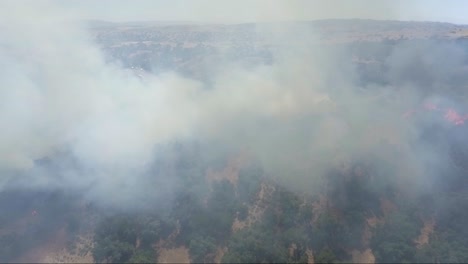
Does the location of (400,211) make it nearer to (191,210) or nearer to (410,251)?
(410,251)

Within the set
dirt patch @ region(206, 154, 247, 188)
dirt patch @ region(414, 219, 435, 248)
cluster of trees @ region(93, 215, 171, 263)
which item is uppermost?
dirt patch @ region(206, 154, 247, 188)

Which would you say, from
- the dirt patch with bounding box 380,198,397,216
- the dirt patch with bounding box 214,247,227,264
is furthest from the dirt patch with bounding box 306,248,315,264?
the dirt patch with bounding box 380,198,397,216

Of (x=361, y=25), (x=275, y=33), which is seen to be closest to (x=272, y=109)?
(x=275, y=33)

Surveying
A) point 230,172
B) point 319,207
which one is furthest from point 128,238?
point 319,207

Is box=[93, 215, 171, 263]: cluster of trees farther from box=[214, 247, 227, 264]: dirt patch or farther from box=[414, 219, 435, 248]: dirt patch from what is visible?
box=[414, 219, 435, 248]: dirt patch

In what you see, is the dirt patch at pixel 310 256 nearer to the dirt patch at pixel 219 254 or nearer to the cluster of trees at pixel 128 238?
the dirt patch at pixel 219 254

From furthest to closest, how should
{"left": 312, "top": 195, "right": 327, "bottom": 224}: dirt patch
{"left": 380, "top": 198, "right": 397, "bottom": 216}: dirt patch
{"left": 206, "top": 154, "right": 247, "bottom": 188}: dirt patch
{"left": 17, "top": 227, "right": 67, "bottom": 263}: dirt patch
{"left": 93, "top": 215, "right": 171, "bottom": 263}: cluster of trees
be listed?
{"left": 206, "top": 154, "right": 247, "bottom": 188}: dirt patch → {"left": 380, "top": 198, "right": 397, "bottom": 216}: dirt patch → {"left": 312, "top": 195, "right": 327, "bottom": 224}: dirt patch → {"left": 93, "top": 215, "right": 171, "bottom": 263}: cluster of trees → {"left": 17, "top": 227, "right": 67, "bottom": 263}: dirt patch

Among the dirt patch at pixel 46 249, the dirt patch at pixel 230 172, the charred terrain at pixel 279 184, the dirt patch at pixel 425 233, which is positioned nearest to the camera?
the dirt patch at pixel 46 249

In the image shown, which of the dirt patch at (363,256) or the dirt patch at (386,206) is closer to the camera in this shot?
the dirt patch at (363,256)

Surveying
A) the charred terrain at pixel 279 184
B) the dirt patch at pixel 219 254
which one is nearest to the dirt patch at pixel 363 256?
the charred terrain at pixel 279 184
